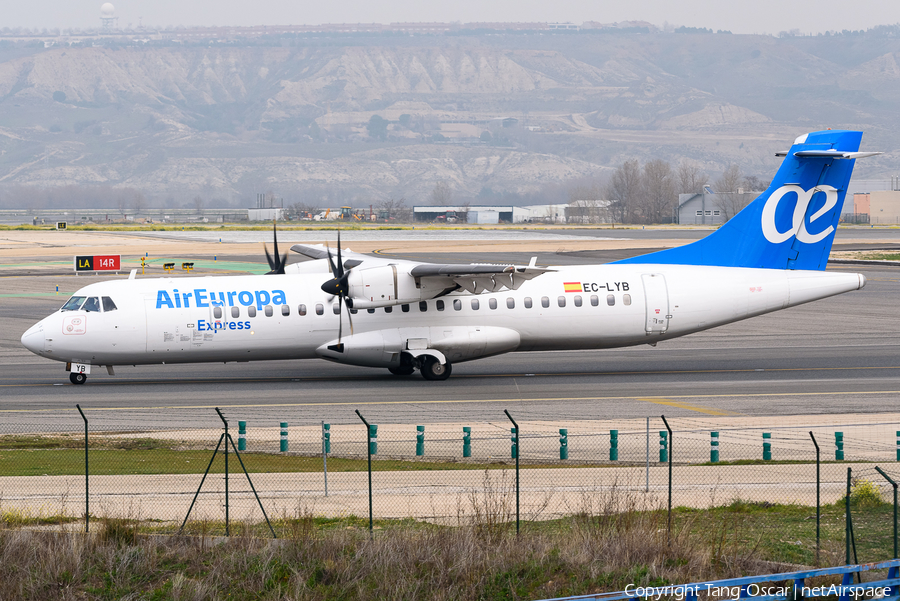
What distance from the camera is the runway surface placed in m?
28.6

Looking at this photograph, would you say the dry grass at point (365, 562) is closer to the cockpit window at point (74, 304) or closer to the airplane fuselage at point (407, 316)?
the airplane fuselage at point (407, 316)

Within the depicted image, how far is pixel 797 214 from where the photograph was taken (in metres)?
35.3

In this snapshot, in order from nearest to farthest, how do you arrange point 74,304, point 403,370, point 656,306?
point 74,304 → point 403,370 → point 656,306

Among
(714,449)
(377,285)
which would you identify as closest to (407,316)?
→ (377,285)

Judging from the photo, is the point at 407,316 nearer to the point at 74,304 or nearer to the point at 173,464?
the point at 74,304

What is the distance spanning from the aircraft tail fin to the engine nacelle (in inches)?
453

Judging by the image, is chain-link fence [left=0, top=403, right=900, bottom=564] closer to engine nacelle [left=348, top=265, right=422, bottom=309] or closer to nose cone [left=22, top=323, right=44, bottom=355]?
engine nacelle [left=348, top=265, right=422, bottom=309]

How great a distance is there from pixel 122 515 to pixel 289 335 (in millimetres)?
15487

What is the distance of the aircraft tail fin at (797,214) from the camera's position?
115 feet

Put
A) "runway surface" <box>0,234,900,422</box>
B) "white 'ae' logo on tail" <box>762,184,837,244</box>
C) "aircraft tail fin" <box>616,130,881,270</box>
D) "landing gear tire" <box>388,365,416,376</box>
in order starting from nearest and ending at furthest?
"runway surface" <box>0,234,900,422</box>, "landing gear tire" <box>388,365,416,376</box>, "aircraft tail fin" <box>616,130,881,270</box>, "white 'ae' logo on tail" <box>762,184,837,244</box>

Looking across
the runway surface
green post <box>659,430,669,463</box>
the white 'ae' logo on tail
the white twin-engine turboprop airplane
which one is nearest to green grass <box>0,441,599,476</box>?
green post <box>659,430,669,463</box>

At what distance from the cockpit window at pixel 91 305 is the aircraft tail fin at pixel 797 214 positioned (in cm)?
2085

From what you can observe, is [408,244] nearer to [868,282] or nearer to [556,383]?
[868,282]

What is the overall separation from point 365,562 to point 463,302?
19.1 m
